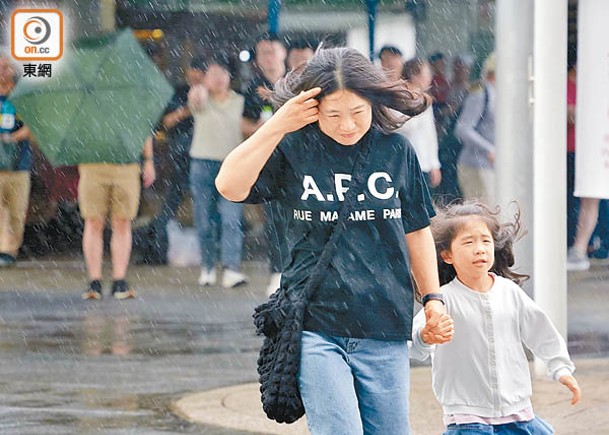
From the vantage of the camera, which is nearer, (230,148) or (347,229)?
(347,229)

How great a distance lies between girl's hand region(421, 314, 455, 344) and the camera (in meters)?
4.88

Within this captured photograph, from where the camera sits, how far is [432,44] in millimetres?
15219

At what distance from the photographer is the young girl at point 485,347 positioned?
17.2 feet

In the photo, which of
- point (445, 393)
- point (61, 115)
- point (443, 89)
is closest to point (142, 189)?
point (61, 115)

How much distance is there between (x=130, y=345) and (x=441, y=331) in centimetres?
554

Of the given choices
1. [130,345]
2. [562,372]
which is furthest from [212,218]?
[562,372]

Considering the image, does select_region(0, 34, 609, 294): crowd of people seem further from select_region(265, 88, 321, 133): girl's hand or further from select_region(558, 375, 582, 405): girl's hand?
select_region(265, 88, 321, 133): girl's hand

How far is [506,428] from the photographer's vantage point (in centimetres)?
525

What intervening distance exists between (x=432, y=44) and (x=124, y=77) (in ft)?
9.38

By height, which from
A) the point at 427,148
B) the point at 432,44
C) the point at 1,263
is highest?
the point at 432,44

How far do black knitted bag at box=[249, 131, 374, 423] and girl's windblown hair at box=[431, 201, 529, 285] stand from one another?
26.1 inches

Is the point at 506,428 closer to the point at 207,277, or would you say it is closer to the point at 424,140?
the point at 207,277

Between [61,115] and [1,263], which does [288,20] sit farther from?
[1,263]

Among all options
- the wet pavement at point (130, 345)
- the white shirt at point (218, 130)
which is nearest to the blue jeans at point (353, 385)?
the wet pavement at point (130, 345)
